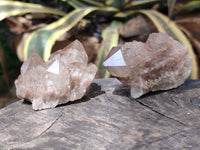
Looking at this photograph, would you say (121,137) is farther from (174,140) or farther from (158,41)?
(158,41)

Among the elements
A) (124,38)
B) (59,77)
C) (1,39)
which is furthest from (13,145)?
(1,39)

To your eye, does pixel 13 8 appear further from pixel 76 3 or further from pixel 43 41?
pixel 76 3

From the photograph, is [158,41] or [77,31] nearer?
[158,41]

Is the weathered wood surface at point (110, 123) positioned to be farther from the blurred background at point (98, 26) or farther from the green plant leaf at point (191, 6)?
the green plant leaf at point (191, 6)

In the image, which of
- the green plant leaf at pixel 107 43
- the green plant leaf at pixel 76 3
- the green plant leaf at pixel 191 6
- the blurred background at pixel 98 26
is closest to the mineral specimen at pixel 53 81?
the blurred background at pixel 98 26

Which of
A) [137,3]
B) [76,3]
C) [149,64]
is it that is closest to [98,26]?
[76,3]

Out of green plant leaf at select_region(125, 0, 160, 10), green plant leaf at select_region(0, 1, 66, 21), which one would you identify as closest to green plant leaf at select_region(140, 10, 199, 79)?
green plant leaf at select_region(125, 0, 160, 10)

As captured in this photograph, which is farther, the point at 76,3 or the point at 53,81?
the point at 76,3

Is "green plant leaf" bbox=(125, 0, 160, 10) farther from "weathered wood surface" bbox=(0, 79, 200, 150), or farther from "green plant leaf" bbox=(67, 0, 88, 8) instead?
"weathered wood surface" bbox=(0, 79, 200, 150)
